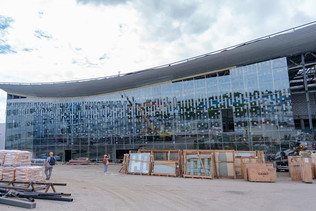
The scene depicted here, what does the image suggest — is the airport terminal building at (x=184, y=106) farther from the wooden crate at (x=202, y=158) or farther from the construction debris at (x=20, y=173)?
the construction debris at (x=20, y=173)

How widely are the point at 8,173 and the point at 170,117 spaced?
18593 mm

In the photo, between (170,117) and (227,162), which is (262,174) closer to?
(227,162)

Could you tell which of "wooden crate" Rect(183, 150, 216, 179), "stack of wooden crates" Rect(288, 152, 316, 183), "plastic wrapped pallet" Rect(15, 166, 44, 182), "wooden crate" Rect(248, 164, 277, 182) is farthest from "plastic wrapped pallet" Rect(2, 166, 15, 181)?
"stack of wooden crates" Rect(288, 152, 316, 183)

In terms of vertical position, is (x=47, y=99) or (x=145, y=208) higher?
(x=47, y=99)

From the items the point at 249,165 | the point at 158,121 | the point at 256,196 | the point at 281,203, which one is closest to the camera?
the point at 281,203

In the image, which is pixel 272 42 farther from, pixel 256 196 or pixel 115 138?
pixel 115 138

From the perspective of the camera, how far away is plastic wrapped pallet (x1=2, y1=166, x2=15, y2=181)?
36.5 feet

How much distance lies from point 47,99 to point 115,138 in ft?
44.4

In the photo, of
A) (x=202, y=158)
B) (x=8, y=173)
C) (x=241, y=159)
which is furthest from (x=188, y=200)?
(x=8, y=173)

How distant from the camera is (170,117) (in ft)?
90.0

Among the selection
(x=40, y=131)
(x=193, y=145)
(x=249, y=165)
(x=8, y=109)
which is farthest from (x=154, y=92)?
(x=8, y=109)

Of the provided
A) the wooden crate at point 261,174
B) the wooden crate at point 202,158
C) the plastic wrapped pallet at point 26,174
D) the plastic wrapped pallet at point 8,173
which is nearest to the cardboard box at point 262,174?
the wooden crate at point 261,174

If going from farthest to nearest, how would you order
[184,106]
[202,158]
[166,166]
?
[184,106] < [166,166] < [202,158]

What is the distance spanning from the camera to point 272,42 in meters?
20.8
